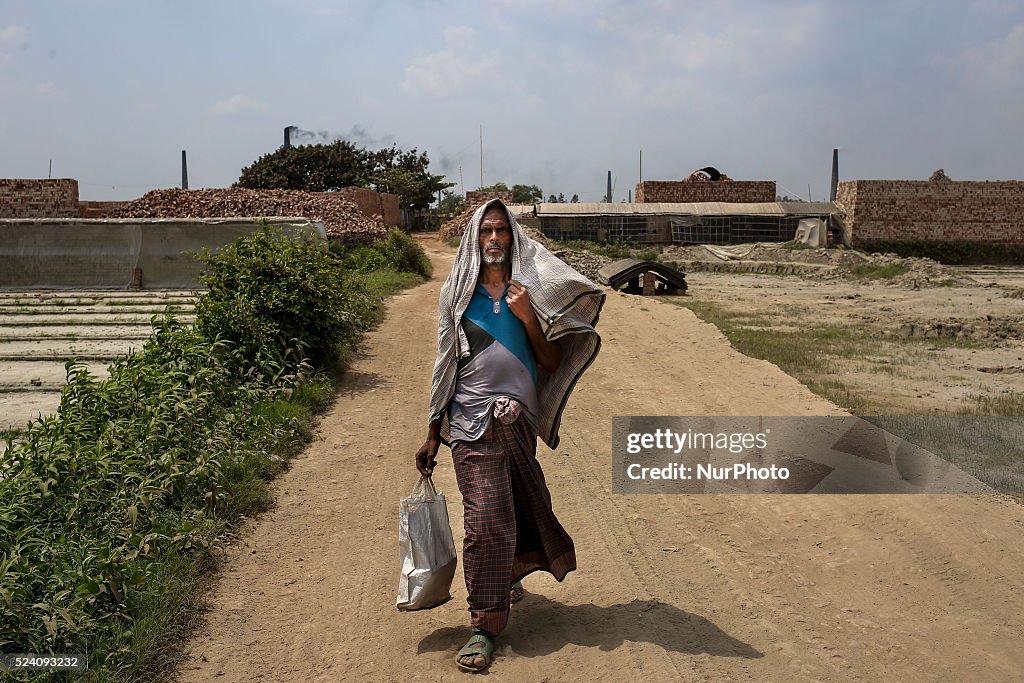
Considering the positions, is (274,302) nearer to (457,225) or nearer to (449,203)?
(457,225)

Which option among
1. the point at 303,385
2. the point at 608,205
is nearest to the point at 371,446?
the point at 303,385

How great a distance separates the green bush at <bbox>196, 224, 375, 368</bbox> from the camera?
8188 mm

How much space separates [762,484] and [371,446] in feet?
9.97

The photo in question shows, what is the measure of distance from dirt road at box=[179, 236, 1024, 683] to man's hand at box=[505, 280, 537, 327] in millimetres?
1359

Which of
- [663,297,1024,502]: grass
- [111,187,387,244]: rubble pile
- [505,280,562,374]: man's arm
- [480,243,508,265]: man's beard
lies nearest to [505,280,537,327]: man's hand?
[505,280,562,374]: man's arm

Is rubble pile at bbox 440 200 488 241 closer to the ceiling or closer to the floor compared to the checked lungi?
closer to the ceiling

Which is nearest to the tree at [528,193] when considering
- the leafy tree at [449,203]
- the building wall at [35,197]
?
the leafy tree at [449,203]

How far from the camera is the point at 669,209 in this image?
30.5 meters

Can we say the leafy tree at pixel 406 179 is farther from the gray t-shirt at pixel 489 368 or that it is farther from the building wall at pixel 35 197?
the gray t-shirt at pixel 489 368

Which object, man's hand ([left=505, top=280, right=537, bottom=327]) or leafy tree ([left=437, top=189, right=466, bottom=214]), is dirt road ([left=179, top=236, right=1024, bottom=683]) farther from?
leafy tree ([left=437, top=189, right=466, bottom=214])

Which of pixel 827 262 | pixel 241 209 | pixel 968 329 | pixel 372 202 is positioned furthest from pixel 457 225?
pixel 968 329

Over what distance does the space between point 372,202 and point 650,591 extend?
25.5 metres

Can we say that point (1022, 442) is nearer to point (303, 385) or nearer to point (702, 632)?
point (702, 632)

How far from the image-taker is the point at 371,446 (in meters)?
7.20
